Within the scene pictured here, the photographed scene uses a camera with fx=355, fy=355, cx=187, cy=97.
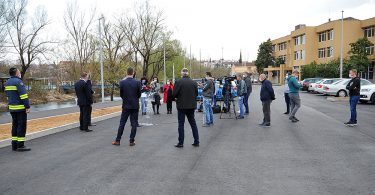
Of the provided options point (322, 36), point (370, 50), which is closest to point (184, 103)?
point (370, 50)

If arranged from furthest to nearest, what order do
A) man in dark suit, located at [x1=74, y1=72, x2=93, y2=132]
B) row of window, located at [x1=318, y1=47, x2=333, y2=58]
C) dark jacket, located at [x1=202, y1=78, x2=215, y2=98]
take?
row of window, located at [x1=318, y1=47, x2=333, y2=58]
dark jacket, located at [x1=202, y1=78, x2=215, y2=98]
man in dark suit, located at [x1=74, y1=72, x2=93, y2=132]

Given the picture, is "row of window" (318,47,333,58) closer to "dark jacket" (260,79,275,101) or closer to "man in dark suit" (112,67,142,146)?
"dark jacket" (260,79,275,101)

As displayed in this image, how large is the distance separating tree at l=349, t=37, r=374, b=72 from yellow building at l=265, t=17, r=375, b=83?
2394 mm

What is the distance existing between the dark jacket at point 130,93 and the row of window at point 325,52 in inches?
2202

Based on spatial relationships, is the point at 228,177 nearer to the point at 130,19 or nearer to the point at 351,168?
the point at 351,168

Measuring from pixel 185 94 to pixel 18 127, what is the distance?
154 inches

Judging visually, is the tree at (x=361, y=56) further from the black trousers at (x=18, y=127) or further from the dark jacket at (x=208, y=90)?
the black trousers at (x=18, y=127)

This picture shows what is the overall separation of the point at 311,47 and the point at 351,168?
62570mm

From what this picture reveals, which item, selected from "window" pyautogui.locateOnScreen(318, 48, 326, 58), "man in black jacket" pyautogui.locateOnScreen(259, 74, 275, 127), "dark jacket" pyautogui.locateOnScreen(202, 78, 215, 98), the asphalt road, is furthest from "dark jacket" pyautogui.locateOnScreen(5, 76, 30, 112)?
"window" pyautogui.locateOnScreen(318, 48, 326, 58)

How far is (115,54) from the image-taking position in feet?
155

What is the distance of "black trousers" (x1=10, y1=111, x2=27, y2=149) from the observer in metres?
8.15

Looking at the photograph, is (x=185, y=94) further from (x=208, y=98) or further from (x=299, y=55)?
(x=299, y=55)

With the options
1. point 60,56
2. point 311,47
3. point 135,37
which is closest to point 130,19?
point 135,37

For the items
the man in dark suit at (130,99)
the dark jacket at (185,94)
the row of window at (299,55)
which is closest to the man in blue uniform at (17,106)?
the man in dark suit at (130,99)
